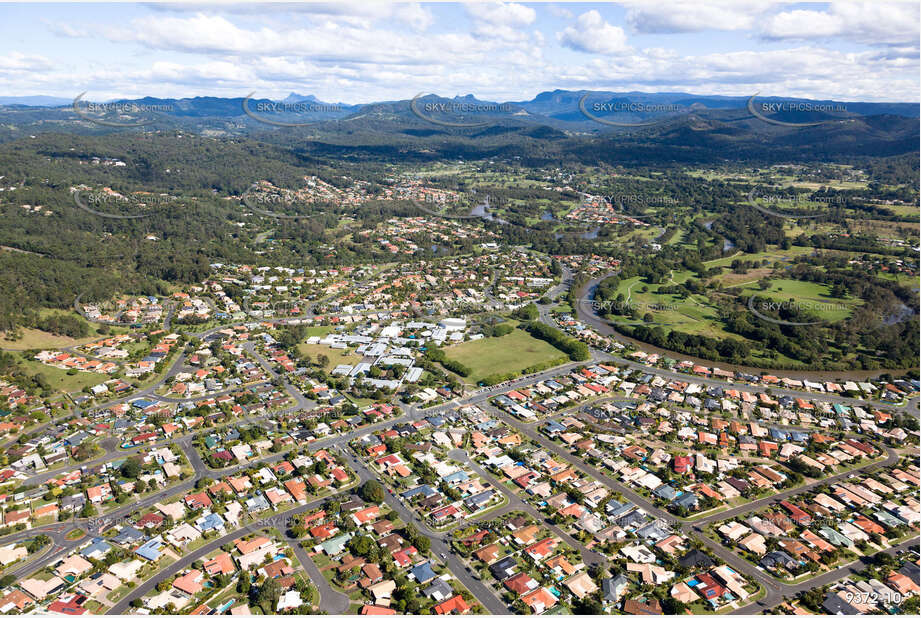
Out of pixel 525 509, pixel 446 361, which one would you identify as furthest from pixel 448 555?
pixel 446 361

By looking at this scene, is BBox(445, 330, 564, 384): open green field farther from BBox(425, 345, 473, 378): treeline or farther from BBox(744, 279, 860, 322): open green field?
BBox(744, 279, 860, 322): open green field

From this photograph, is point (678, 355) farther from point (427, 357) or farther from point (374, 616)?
point (374, 616)

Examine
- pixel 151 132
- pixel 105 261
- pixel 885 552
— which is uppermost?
pixel 151 132

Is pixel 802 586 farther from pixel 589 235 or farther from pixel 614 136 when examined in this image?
pixel 614 136

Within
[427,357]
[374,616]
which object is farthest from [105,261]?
[374,616]

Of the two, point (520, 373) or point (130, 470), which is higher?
point (130, 470)

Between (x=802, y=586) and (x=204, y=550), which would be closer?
(x=802, y=586)

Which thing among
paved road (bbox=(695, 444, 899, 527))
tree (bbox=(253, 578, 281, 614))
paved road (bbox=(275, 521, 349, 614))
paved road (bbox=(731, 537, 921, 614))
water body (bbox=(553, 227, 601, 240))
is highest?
water body (bbox=(553, 227, 601, 240))

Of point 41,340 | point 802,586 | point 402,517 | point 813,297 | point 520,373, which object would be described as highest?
point 41,340

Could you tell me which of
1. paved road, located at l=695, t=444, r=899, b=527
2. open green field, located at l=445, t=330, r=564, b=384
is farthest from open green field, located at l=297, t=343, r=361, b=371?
paved road, located at l=695, t=444, r=899, b=527
